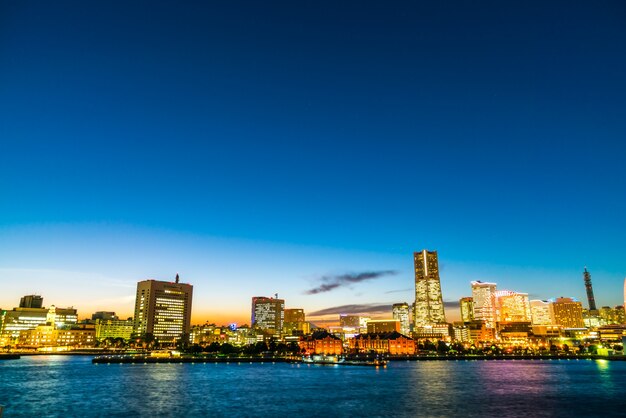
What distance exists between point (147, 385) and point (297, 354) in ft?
391

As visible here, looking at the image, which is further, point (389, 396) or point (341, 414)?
point (389, 396)

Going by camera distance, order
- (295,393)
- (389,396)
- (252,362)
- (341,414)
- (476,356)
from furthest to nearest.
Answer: (476,356) < (252,362) < (295,393) < (389,396) < (341,414)

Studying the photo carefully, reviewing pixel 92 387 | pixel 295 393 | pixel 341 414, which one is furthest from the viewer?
pixel 92 387

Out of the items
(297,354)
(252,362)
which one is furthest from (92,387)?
(297,354)

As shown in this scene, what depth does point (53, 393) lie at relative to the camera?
6800 cm

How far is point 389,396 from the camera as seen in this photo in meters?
65.3

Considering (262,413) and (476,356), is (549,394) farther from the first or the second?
(476,356)

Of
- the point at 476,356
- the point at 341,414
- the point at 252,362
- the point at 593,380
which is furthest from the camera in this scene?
the point at 476,356

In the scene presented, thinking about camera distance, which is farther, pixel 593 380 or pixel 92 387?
pixel 593 380

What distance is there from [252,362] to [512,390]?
105658 mm

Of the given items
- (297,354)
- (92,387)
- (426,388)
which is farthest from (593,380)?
(297,354)

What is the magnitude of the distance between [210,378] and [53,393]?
103 feet

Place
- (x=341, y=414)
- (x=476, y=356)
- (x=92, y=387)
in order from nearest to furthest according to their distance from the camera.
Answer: (x=341, y=414) < (x=92, y=387) < (x=476, y=356)

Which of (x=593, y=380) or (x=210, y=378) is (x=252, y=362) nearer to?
(x=210, y=378)
